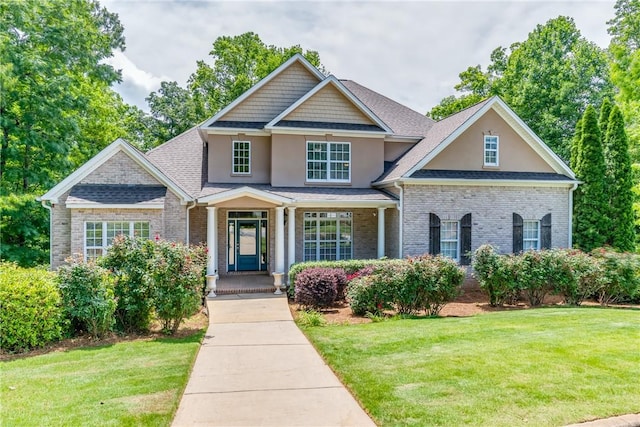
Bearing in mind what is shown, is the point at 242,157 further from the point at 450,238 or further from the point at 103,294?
the point at 103,294

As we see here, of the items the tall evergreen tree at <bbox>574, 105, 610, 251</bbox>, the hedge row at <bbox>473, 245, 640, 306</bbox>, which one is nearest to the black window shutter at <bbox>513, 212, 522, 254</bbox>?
the hedge row at <bbox>473, 245, 640, 306</bbox>

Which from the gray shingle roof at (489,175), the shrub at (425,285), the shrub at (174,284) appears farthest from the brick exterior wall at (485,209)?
the shrub at (174,284)

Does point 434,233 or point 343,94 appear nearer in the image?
point 434,233

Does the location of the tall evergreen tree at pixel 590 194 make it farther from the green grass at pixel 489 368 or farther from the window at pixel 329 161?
the window at pixel 329 161

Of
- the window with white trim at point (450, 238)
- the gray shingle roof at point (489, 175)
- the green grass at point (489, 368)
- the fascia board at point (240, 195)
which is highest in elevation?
the gray shingle roof at point (489, 175)

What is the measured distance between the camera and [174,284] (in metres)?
9.45

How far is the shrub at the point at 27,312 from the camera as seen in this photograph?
8031 millimetres

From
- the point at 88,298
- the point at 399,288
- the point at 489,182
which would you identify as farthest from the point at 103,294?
the point at 489,182

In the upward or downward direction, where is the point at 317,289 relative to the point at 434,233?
downward

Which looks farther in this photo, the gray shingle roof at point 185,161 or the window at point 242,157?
the window at point 242,157

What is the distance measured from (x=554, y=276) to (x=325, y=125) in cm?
1001

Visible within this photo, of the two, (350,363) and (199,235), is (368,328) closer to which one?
(350,363)

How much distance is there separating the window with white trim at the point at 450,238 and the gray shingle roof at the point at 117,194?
1036 centimetres


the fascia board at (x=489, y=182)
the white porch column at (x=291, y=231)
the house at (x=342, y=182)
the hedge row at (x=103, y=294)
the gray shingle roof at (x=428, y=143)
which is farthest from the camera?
the gray shingle roof at (x=428, y=143)
